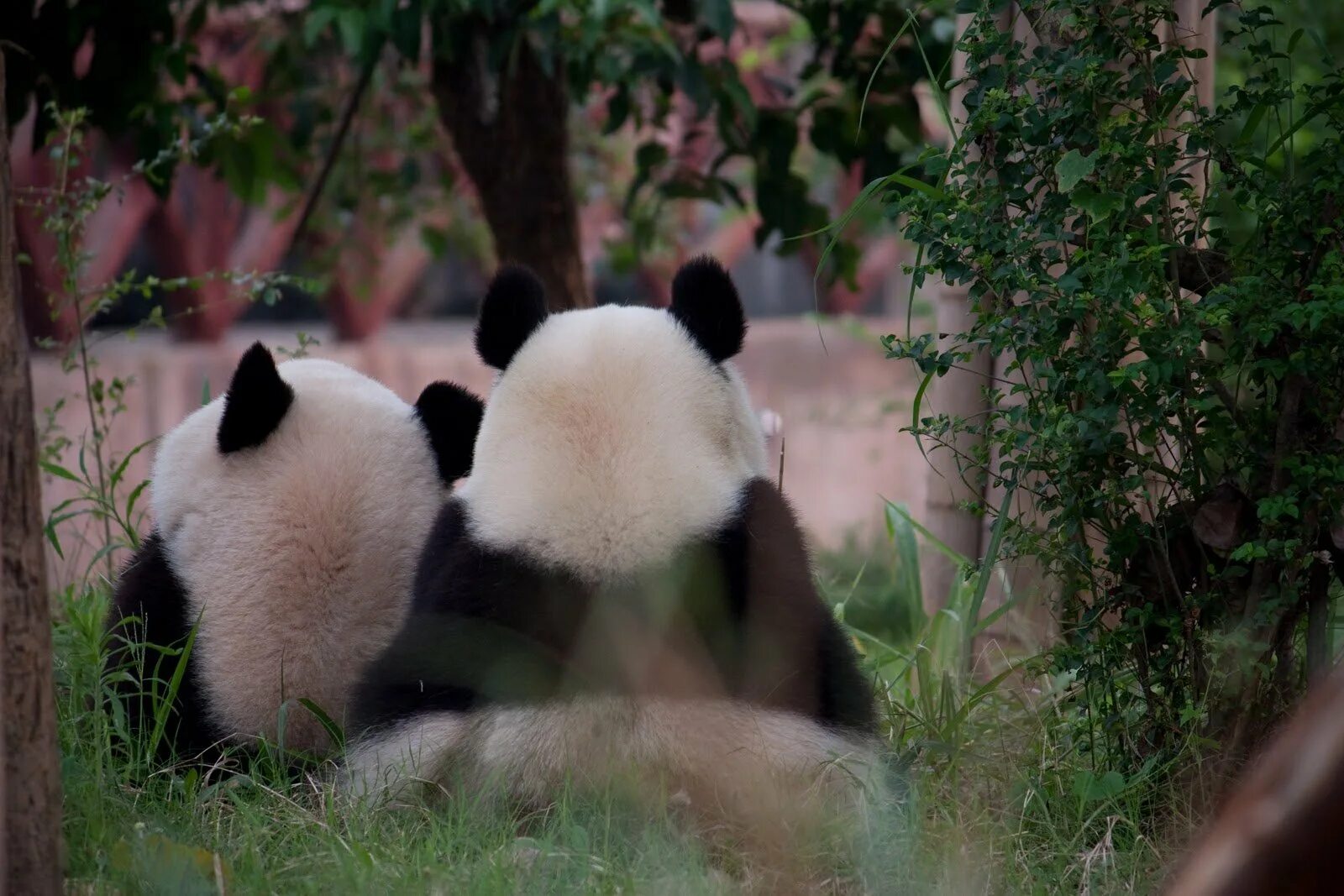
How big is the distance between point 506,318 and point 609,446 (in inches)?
12.1

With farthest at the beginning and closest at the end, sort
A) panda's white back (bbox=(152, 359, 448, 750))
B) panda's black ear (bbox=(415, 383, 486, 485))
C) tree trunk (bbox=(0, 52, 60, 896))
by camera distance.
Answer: panda's black ear (bbox=(415, 383, 486, 485)) → panda's white back (bbox=(152, 359, 448, 750)) → tree trunk (bbox=(0, 52, 60, 896))

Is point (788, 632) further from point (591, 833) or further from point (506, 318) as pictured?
point (506, 318)

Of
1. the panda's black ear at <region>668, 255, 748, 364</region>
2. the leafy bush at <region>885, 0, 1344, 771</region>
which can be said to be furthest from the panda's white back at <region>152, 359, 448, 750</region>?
the leafy bush at <region>885, 0, 1344, 771</region>

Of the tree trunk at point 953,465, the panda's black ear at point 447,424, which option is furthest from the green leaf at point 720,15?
the panda's black ear at point 447,424

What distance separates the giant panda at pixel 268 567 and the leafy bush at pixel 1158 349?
3.16 ft

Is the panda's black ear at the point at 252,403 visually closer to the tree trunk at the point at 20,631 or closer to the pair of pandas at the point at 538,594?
the pair of pandas at the point at 538,594

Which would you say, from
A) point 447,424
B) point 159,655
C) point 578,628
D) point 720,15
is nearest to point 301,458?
point 447,424

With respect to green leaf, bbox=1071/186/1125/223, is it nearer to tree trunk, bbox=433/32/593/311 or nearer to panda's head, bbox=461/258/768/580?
panda's head, bbox=461/258/768/580

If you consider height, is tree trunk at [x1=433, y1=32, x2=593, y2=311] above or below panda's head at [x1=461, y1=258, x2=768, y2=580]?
above

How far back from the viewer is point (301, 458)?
2.43 metres

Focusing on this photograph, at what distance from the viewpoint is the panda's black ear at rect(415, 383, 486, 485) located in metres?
2.54

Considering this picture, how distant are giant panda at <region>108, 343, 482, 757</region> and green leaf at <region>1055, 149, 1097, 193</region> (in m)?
1.16

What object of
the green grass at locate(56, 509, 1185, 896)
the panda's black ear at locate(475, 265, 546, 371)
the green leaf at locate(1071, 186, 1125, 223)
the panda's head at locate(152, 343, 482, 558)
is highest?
the green leaf at locate(1071, 186, 1125, 223)

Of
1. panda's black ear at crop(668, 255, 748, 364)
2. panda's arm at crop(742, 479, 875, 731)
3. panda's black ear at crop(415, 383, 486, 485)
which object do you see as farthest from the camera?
panda's black ear at crop(415, 383, 486, 485)
